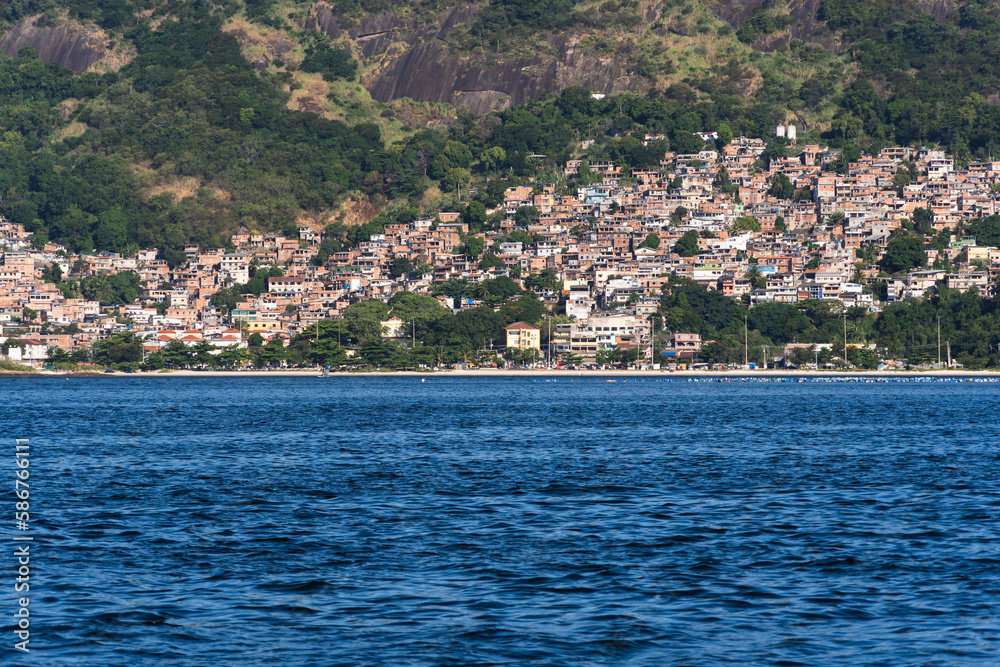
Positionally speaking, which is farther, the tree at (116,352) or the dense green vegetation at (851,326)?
the tree at (116,352)

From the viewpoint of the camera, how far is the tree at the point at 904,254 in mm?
164125

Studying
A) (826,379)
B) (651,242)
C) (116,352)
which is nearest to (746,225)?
(651,242)

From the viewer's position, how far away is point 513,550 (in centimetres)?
2066

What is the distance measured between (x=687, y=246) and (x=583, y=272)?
1750 cm

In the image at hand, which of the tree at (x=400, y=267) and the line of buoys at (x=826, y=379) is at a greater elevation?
the tree at (x=400, y=267)

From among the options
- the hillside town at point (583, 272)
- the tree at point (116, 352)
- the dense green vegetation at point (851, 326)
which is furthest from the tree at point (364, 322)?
the dense green vegetation at point (851, 326)

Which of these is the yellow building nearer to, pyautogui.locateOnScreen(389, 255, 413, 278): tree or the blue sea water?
pyautogui.locateOnScreen(389, 255, 413, 278): tree

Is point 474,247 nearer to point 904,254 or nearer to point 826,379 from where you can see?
point 904,254

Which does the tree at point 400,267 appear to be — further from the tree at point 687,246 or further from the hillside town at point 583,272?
the tree at point 687,246

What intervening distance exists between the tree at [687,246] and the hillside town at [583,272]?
21 cm

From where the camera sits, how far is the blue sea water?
590 inches

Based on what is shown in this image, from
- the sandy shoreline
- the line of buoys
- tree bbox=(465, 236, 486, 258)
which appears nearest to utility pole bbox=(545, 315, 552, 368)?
the sandy shoreline

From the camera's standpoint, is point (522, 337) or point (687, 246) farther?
point (687, 246)

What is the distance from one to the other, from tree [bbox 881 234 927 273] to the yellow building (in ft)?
173
